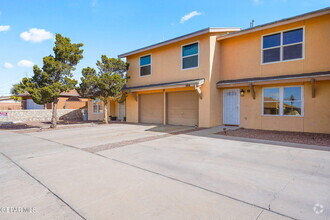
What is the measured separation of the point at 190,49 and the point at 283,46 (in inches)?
206

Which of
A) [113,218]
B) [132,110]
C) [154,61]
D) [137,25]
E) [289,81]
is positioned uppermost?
[137,25]

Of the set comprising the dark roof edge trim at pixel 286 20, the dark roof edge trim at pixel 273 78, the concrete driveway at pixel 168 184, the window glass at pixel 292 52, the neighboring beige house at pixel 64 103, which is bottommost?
the concrete driveway at pixel 168 184

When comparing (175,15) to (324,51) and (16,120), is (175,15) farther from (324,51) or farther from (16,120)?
(16,120)

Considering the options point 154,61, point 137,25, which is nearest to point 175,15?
point 137,25

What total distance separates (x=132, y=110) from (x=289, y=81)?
37.4 feet

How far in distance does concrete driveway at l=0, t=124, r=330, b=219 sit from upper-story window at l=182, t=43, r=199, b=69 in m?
7.53

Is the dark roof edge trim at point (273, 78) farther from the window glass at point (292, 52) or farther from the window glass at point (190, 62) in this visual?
the window glass at point (190, 62)

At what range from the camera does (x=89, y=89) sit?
45.5ft

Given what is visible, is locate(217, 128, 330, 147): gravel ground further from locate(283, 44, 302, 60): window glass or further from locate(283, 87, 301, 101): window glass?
locate(283, 44, 302, 60): window glass

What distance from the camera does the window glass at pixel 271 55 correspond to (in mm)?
10000

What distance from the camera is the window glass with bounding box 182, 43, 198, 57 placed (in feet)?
39.4

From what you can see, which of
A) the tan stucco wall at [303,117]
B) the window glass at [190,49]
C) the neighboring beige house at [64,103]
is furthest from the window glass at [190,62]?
the neighboring beige house at [64,103]

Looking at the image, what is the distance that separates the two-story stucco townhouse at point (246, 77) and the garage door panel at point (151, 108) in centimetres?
8

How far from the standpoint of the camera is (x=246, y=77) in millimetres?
11016
